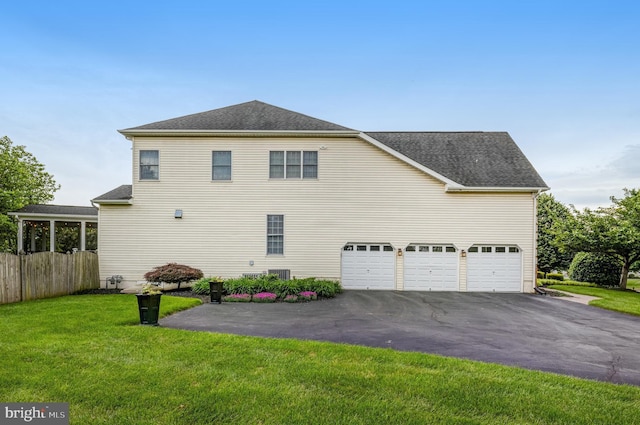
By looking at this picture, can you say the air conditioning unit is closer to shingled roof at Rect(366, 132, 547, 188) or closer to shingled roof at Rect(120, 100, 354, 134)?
shingled roof at Rect(120, 100, 354, 134)

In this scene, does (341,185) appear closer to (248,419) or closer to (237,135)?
(237,135)

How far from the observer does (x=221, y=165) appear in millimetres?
15188

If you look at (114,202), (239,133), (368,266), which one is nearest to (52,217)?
(114,202)

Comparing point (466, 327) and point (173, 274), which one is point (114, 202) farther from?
point (466, 327)

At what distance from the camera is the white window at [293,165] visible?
15.2 metres

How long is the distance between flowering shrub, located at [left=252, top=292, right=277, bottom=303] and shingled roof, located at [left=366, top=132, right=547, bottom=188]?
9726 millimetres

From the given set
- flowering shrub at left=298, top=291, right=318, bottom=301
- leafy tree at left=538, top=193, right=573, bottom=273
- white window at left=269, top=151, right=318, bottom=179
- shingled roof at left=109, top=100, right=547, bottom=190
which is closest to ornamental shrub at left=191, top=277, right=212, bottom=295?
flowering shrub at left=298, top=291, right=318, bottom=301

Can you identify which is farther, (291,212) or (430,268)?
(291,212)

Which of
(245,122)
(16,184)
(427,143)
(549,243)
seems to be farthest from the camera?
(16,184)

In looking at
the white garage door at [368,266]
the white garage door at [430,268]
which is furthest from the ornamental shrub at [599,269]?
the white garage door at [368,266]

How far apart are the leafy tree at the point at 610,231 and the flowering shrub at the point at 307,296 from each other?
14.5m

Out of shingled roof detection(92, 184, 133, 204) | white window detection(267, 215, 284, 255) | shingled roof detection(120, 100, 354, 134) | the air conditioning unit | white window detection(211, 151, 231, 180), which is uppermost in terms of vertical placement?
shingled roof detection(120, 100, 354, 134)

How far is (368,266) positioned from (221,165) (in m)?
8.14

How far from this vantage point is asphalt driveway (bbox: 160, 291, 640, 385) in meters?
6.00
